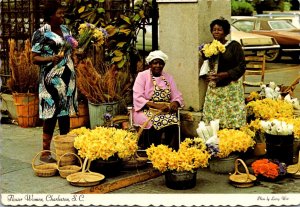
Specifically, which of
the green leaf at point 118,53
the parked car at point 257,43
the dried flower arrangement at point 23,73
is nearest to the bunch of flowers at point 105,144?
the green leaf at point 118,53

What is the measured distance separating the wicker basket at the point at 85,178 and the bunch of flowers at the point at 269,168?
1.60 metres

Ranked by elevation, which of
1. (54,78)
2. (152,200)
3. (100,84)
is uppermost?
(54,78)

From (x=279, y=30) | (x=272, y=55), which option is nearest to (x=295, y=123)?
(x=272, y=55)

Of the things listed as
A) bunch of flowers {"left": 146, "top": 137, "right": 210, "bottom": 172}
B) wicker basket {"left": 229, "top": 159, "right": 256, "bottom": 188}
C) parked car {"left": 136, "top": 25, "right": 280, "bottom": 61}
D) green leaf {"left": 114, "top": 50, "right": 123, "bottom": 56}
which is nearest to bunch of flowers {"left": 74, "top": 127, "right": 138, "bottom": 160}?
bunch of flowers {"left": 146, "top": 137, "right": 210, "bottom": 172}

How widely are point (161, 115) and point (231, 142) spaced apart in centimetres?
82

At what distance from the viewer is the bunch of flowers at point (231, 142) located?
5.92 m

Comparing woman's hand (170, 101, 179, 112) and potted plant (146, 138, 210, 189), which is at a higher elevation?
woman's hand (170, 101, 179, 112)

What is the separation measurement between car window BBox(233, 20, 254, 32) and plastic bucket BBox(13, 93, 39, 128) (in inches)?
408

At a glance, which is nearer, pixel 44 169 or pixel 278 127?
pixel 44 169

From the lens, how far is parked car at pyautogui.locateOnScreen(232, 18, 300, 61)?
1677 cm

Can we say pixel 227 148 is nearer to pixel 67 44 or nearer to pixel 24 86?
pixel 67 44

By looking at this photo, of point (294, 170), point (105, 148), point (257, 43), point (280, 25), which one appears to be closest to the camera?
point (105, 148)

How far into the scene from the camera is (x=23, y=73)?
802 centimetres

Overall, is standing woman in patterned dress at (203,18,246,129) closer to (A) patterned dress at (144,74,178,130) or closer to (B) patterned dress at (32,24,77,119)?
(A) patterned dress at (144,74,178,130)
